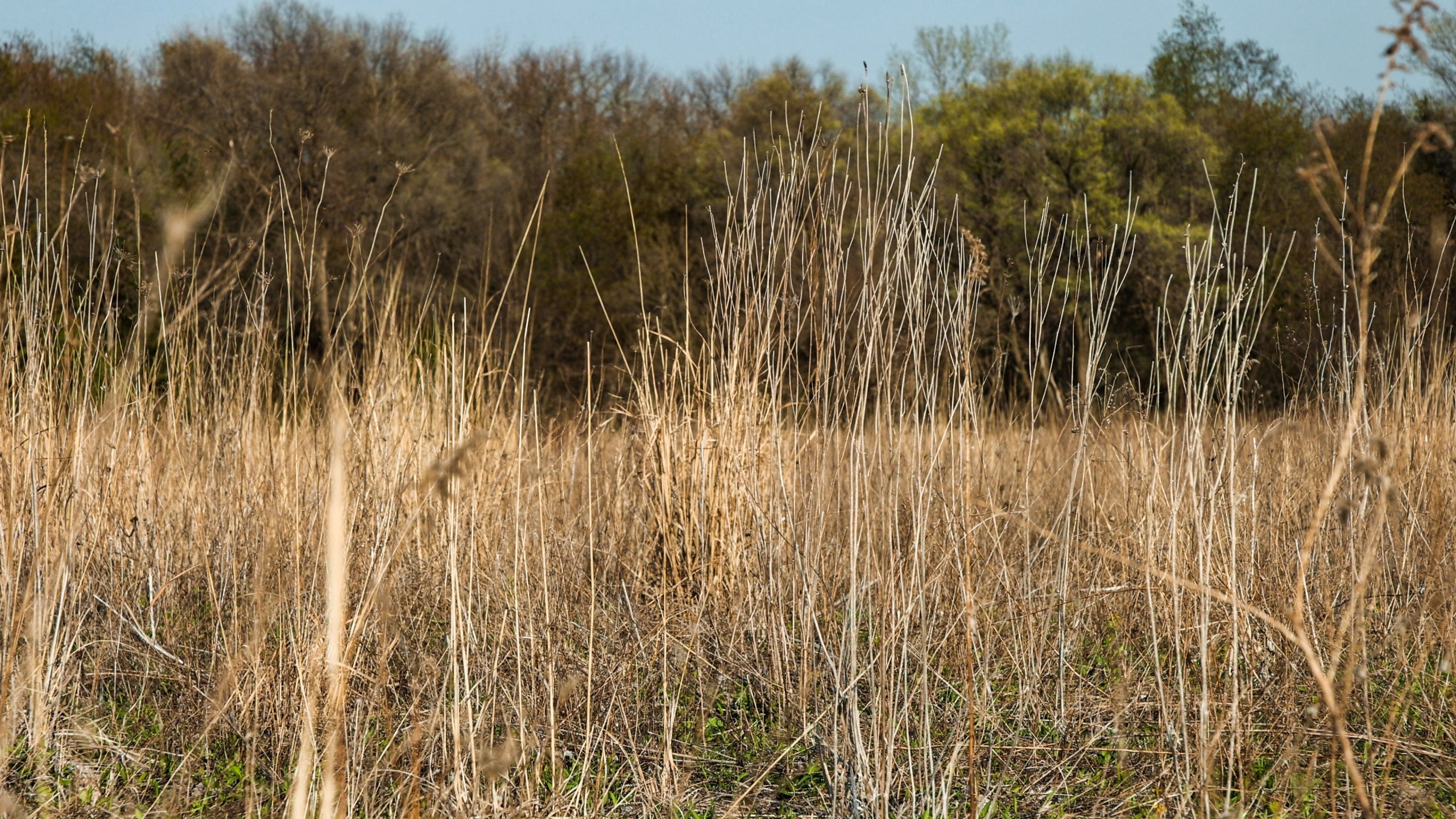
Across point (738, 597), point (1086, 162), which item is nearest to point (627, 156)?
point (1086, 162)

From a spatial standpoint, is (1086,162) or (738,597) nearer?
(738,597)

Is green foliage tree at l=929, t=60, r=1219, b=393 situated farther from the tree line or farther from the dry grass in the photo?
the dry grass

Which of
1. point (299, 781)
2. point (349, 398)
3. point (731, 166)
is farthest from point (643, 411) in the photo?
point (731, 166)

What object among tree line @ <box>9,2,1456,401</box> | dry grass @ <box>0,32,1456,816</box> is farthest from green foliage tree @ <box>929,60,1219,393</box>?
dry grass @ <box>0,32,1456,816</box>

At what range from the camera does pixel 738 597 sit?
9.48 ft

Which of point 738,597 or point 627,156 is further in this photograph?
point 627,156

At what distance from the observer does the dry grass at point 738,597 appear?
6.45 ft

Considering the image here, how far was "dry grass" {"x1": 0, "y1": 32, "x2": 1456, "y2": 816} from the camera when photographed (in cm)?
197

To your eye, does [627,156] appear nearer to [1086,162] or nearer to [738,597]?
[1086,162]

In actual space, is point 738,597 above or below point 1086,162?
below

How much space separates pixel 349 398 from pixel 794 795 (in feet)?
5.78

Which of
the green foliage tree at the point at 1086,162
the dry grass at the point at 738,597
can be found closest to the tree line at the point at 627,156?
the green foliage tree at the point at 1086,162

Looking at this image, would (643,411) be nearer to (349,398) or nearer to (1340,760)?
(349,398)

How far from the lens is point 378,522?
2.16m
